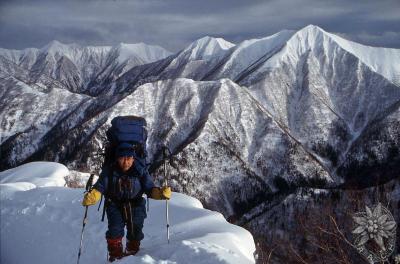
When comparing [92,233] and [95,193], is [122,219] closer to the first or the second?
[95,193]

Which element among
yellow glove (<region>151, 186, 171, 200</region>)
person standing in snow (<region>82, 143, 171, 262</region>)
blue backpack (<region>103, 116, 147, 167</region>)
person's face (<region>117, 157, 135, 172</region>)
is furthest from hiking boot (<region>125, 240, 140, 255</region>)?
blue backpack (<region>103, 116, 147, 167</region>)

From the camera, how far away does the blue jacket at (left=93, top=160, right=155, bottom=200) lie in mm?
10992

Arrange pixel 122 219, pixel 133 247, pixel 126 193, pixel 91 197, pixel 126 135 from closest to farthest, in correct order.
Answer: pixel 91 197
pixel 126 135
pixel 126 193
pixel 122 219
pixel 133 247

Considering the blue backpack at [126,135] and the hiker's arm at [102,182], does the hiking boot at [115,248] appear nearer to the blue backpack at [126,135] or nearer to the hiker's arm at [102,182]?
the hiker's arm at [102,182]

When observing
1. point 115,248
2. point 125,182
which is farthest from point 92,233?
point 125,182

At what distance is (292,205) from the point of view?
129 metres

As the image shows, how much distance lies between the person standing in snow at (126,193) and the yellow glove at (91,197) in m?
0.13

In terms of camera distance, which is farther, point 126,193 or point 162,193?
point 126,193

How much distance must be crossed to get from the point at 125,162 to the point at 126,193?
92 centimetres

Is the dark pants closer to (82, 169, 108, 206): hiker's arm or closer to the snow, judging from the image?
the snow

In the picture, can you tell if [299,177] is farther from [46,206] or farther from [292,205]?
[46,206]

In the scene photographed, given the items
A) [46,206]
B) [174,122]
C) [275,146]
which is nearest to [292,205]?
[275,146]

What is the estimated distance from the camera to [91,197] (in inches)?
408

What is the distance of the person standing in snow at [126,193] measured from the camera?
10.9 m
